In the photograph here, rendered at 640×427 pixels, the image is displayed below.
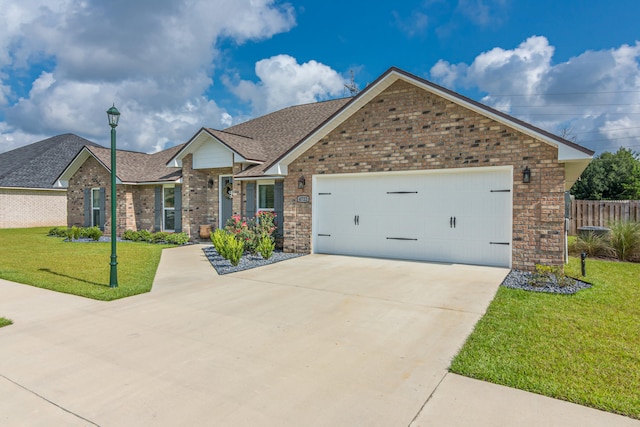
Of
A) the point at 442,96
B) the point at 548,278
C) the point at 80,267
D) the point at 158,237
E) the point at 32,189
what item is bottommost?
the point at 80,267

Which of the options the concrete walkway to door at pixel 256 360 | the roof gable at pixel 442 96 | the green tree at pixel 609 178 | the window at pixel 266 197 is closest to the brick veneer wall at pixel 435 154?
the roof gable at pixel 442 96

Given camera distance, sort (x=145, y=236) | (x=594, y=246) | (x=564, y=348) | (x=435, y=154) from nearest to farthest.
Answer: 1. (x=564, y=348)
2. (x=435, y=154)
3. (x=594, y=246)
4. (x=145, y=236)

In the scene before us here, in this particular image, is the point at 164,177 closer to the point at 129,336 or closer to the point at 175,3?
the point at 175,3

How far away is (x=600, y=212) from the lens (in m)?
15.5

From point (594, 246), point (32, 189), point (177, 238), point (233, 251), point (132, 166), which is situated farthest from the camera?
point (32, 189)

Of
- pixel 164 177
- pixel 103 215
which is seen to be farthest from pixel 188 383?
pixel 103 215

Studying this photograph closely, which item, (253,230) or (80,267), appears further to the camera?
(253,230)

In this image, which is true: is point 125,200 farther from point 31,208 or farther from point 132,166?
point 31,208

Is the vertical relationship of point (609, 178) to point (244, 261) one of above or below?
above

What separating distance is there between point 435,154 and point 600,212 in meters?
10.9

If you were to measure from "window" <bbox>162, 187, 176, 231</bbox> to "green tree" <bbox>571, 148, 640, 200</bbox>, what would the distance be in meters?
32.9

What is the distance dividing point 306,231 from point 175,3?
26.2 feet

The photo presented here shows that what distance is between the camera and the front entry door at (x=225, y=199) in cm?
1520

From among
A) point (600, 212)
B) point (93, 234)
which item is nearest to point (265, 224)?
point (93, 234)
